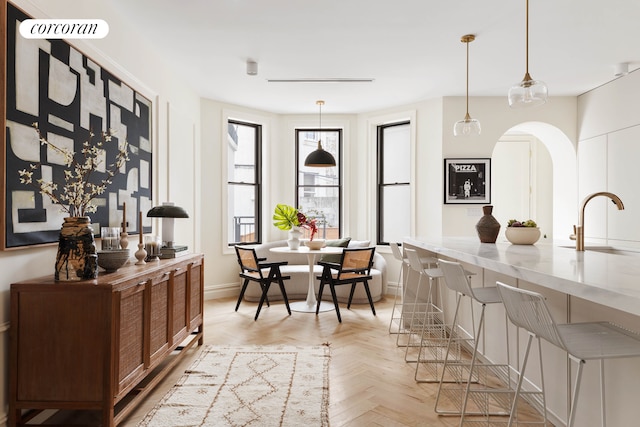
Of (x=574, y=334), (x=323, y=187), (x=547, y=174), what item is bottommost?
(x=574, y=334)

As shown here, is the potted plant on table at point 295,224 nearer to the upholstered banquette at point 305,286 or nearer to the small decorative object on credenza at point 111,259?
the upholstered banquette at point 305,286

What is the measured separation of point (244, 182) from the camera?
254 inches

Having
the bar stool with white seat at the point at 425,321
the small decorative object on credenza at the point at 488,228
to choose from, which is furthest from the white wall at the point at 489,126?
the small decorative object on credenza at the point at 488,228

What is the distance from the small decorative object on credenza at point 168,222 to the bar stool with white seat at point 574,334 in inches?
101

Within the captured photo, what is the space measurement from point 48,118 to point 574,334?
2780mm

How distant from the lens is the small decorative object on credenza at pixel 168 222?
3.43 metres

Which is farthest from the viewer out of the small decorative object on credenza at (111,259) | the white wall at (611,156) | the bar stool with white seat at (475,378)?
the white wall at (611,156)

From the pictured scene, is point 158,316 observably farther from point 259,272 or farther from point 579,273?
point 579,273

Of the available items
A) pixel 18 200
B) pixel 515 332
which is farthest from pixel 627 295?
pixel 18 200

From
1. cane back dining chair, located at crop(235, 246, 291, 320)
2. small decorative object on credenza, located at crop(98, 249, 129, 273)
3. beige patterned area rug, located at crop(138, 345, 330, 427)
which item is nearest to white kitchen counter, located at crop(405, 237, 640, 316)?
beige patterned area rug, located at crop(138, 345, 330, 427)

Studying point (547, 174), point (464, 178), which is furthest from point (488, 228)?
point (547, 174)

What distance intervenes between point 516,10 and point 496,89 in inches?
85.5

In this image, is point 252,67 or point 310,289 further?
point 310,289

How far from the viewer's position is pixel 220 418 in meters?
2.46
